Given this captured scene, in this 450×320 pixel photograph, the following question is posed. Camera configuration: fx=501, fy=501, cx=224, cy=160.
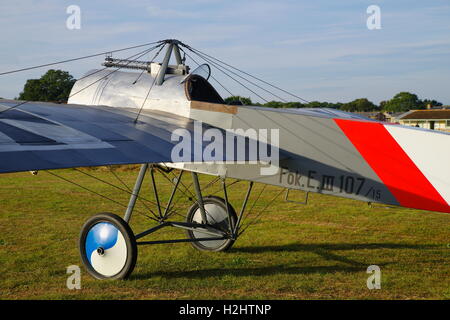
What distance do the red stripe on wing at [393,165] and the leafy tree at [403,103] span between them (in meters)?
119

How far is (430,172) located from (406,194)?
381 millimetres

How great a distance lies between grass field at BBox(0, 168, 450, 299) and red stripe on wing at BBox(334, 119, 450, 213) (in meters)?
1.22

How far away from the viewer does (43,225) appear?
1053 centimetres

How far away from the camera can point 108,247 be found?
6656 millimetres

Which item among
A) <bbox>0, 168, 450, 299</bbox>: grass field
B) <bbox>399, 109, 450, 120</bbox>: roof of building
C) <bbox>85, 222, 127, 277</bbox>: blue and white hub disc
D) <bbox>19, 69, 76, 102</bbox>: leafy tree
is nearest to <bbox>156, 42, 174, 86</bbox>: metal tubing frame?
<bbox>85, 222, 127, 277</bbox>: blue and white hub disc

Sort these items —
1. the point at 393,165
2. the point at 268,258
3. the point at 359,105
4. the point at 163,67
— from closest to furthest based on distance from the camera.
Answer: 1. the point at 393,165
2. the point at 163,67
3. the point at 268,258
4. the point at 359,105

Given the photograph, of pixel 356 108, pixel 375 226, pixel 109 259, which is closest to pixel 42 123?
pixel 109 259

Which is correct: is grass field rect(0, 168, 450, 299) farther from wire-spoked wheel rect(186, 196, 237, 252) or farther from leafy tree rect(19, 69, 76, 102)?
leafy tree rect(19, 69, 76, 102)

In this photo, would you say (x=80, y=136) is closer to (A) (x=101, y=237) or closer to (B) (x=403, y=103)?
(A) (x=101, y=237)

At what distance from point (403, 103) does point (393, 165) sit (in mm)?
124203

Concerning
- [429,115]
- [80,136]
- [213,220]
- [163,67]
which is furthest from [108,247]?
[429,115]

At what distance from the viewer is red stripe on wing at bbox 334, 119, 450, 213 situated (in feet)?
19.2

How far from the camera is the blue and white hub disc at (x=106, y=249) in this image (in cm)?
660
